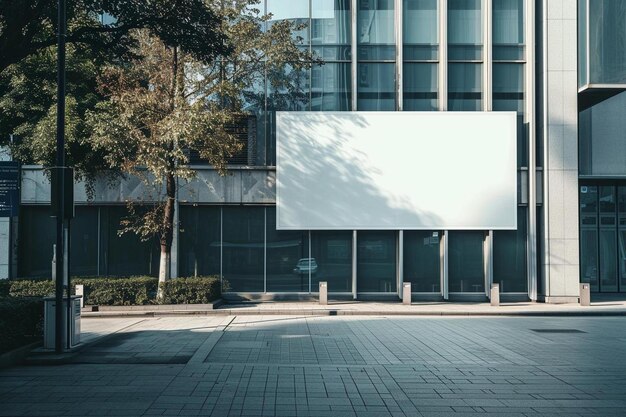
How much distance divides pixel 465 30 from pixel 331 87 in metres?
5.86

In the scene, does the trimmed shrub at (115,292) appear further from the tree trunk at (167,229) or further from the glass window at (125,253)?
the glass window at (125,253)

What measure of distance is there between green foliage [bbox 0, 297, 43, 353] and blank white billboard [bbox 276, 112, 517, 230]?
12237mm

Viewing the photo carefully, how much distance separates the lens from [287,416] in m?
7.79

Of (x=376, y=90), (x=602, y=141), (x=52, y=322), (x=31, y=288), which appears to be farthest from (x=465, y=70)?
(x=52, y=322)

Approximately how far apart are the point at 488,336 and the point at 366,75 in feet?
43.8

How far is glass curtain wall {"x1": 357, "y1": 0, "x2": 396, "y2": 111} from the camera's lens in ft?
83.2

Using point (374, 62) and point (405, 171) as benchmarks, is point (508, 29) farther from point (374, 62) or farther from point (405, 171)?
point (405, 171)

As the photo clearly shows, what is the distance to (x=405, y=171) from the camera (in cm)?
2488

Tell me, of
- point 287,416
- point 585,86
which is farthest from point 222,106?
point 287,416

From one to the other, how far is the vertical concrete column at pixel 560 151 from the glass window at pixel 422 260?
4170 millimetres

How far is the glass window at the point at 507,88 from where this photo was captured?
83.4 ft

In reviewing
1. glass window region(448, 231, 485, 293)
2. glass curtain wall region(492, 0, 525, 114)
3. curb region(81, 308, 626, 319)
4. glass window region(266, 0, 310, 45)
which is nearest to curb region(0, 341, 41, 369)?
curb region(81, 308, 626, 319)

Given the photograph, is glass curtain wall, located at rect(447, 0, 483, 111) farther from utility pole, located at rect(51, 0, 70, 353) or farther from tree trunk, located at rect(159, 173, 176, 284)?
utility pole, located at rect(51, 0, 70, 353)

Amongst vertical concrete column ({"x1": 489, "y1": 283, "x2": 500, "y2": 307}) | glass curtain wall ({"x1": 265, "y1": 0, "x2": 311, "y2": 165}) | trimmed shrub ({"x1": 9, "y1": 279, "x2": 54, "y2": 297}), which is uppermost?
glass curtain wall ({"x1": 265, "y1": 0, "x2": 311, "y2": 165})
